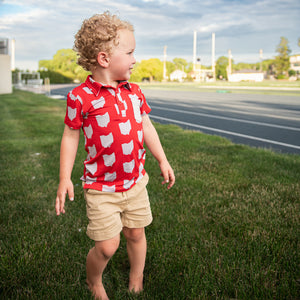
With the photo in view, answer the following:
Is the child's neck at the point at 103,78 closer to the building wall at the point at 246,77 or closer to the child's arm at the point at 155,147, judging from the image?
the child's arm at the point at 155,147

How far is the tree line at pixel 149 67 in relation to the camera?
7025 cm

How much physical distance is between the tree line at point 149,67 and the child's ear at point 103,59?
1497 inches

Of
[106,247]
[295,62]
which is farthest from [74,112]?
[295,62]

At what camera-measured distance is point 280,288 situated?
2221 mm

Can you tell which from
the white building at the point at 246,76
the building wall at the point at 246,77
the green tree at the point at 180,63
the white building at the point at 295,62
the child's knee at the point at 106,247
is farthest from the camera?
the green tree at the point at 180,63

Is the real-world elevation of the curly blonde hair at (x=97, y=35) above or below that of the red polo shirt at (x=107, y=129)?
above

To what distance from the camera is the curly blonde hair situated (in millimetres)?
1962

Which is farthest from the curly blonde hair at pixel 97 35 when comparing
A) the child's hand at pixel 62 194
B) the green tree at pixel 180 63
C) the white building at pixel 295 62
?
the green tree at pixel 180 63

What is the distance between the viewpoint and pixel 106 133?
202 centimetres

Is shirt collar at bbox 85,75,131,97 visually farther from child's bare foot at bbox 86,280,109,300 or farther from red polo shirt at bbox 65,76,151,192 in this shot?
child's bare foot at bbox 86,280,109,300

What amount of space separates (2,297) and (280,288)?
69.2 inches

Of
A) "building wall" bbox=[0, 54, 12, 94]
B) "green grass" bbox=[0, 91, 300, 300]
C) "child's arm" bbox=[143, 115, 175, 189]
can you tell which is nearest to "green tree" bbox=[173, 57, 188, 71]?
"building wall" bbox=[0, 54, 12, 94]

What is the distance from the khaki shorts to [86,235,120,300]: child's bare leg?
0.06 meters

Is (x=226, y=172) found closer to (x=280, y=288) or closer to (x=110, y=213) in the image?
(x=280, y=288)
